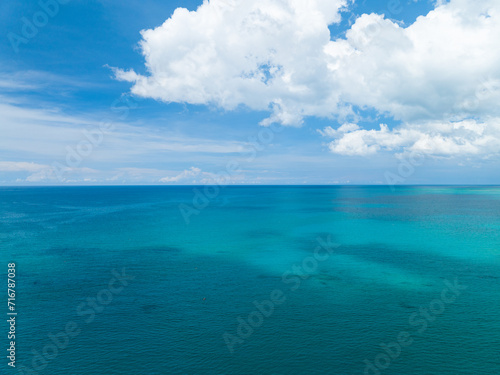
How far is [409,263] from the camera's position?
5962 centimetres

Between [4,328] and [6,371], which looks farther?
[4,328]

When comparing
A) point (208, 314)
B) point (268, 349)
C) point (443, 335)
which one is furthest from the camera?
point (208, 314)

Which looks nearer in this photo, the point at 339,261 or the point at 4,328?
the point at 4,328

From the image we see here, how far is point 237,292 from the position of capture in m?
45.8

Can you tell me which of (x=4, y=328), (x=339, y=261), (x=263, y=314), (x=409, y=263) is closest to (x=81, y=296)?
(x=4, y=328)

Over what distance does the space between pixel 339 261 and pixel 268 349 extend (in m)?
34.3

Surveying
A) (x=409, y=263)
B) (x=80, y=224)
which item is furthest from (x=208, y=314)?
(x=80, y=224)

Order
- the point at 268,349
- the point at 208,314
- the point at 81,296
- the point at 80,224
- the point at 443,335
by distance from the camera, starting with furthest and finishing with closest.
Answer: the point at 80,224
the point at 81,296
the point at 208,314
the point at 443,335
the point at 268,349

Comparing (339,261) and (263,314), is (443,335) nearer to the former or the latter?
(263,314)

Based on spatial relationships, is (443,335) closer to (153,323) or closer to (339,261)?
(339,261)

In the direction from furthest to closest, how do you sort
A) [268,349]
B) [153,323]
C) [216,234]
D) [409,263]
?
[216,234], [409,263], [153,323], [268,349]

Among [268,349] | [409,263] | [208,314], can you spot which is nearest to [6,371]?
[208,314]

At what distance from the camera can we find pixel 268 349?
31703mm

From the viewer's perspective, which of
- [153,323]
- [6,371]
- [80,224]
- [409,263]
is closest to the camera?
[6,371]
